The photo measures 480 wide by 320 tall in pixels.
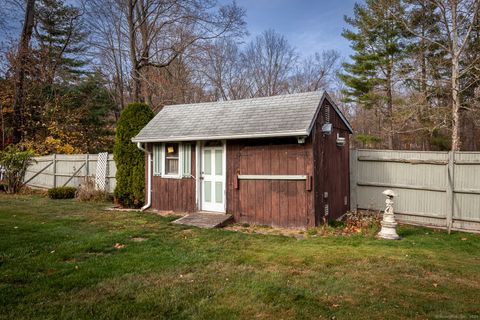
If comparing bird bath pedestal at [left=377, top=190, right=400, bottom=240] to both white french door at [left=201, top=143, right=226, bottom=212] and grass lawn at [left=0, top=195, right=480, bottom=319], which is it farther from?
white french door at [left=201, top=143, right=226, bottom=212]

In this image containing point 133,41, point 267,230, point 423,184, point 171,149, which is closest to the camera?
point 267,230

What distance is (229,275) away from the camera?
15.8 ft

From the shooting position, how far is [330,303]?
388cm

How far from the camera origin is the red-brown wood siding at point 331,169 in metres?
8.40

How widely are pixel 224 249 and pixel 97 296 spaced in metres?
2.71

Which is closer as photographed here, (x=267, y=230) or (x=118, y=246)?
(x=118, y=246)

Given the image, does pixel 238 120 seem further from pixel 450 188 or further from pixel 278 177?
pixel 450 188

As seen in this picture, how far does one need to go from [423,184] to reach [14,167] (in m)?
16.7

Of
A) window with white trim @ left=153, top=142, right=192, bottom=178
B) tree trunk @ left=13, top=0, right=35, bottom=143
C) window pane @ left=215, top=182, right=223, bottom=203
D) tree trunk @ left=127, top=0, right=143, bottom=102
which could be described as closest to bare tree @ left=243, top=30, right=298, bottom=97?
tree trunk @ left=127, top=0, right=143, bottom=102

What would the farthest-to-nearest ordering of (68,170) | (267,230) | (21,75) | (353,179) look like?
(21,75)
(68,170)
(353,179)
(267,230)

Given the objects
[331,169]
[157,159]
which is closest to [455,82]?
[331,169]

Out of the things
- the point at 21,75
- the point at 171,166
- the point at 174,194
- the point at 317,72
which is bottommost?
the point at 174,194

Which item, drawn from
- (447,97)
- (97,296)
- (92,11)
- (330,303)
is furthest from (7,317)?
(92,11)

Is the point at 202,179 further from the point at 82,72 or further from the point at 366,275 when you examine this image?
the point at 82,72
